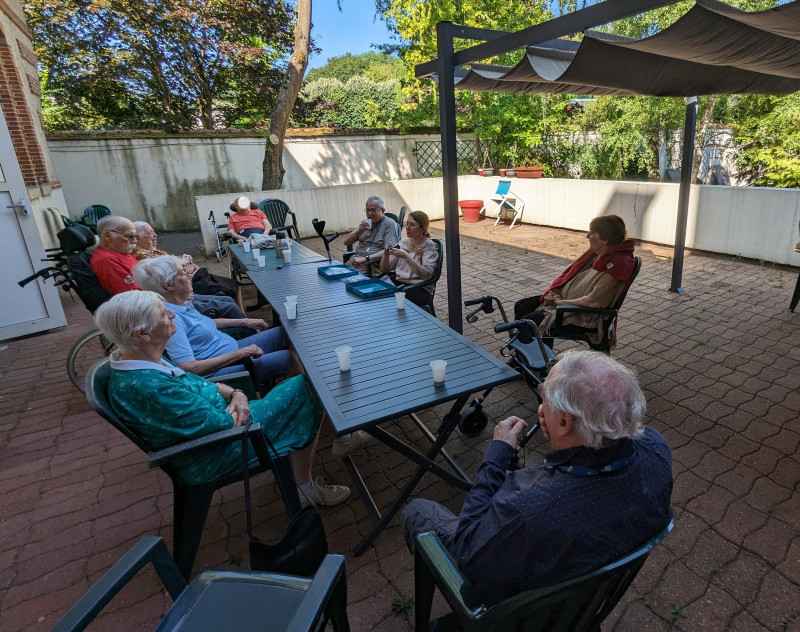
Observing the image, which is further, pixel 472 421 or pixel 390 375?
pixel 472 421

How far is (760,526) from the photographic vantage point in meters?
1.94

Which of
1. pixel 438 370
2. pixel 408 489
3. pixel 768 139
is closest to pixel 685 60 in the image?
pixel 438 370

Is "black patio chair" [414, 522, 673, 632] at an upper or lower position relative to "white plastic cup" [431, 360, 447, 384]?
lower

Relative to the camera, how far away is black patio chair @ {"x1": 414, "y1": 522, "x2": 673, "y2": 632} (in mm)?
974

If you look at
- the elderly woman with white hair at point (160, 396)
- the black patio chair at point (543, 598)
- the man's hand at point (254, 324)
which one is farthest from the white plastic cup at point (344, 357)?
the man's hand at point (254, 324)

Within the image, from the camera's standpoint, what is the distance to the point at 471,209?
9.47 m

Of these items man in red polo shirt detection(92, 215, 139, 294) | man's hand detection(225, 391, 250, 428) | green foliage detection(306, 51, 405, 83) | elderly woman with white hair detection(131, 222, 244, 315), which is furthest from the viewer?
green foliage detection(306, 51, 405, 83)

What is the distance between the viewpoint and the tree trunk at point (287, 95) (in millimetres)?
8773

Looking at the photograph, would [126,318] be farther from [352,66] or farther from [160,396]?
[352,66]

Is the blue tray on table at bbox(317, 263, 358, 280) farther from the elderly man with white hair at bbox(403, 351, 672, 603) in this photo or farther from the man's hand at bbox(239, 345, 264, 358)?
the elderly man with white hair at bbox(403, 351, 672, 603)

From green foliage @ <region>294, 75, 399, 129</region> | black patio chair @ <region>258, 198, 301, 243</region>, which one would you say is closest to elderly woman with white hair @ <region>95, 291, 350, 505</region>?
black patio chair @ <region>258, 198, 301, 243</region>

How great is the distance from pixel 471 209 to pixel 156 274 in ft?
25.9

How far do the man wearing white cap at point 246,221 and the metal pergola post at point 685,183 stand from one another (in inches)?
198

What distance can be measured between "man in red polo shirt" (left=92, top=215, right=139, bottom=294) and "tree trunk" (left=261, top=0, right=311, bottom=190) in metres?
6.87
